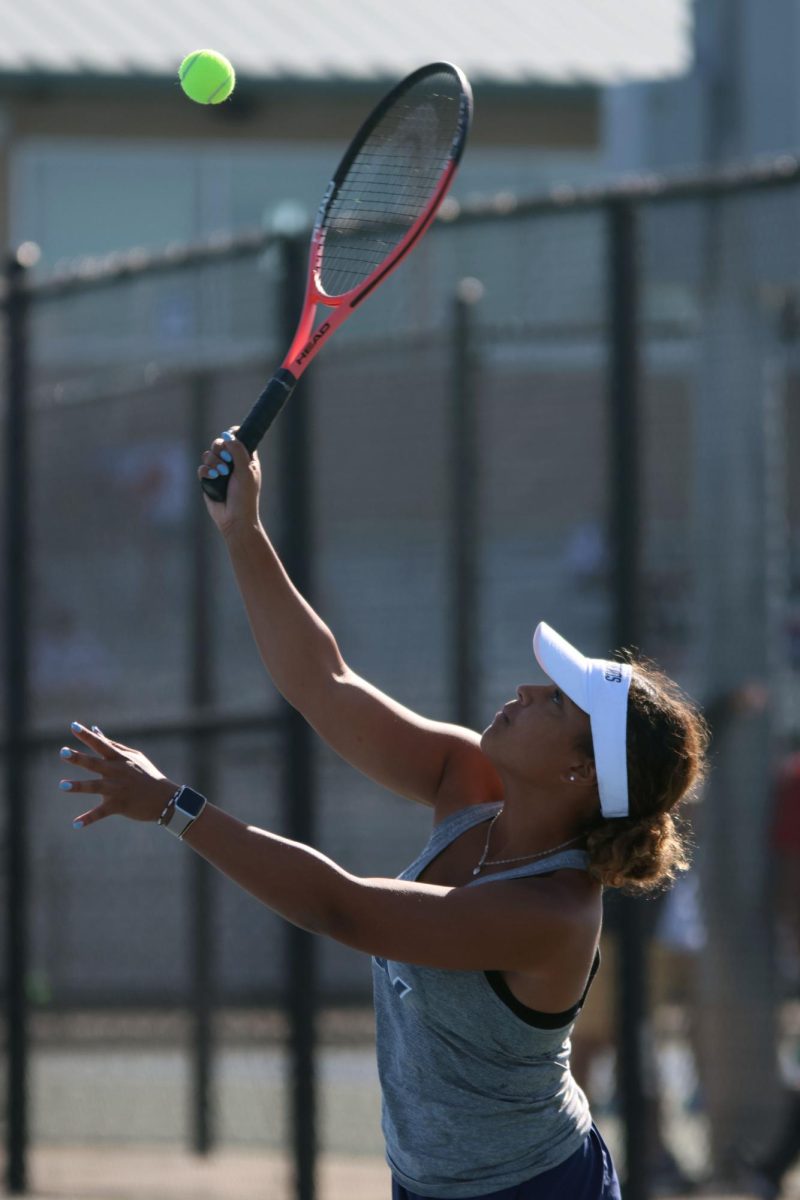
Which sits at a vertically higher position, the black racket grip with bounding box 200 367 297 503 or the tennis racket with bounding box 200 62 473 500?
the tennis racket with bounding box 200 62 473 500

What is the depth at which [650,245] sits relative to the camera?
5004mm

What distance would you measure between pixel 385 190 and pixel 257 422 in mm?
779

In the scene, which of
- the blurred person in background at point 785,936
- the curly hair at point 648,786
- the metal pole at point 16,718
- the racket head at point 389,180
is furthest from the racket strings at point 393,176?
the metal pole at point 16,718

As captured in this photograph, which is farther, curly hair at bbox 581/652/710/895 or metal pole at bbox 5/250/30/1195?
metal pole at bbox 5/250/30/1195

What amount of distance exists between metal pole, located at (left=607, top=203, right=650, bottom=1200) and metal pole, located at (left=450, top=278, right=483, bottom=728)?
4.24 feet

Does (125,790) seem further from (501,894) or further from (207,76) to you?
(207,76)

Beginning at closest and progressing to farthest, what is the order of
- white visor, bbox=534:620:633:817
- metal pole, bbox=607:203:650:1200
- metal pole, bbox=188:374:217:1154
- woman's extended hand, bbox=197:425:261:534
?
white visor, bbox=534:620:633:817
woman's extended hand, bbox=197:425:261:534
metal pole, bbox=607:203:650:1200
metal pole, bbox=188:374:217:1154

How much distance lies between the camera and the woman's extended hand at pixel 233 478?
3.16 m

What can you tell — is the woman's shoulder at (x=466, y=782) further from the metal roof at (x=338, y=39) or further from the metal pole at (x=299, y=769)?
the metal roof at (x=338, y=39)

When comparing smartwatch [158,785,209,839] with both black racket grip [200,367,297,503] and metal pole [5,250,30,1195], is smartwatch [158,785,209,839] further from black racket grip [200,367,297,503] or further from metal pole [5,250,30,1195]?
metal pole [5,250,30,1195]

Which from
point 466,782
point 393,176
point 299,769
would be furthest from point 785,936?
point 393,176

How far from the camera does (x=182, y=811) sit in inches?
107

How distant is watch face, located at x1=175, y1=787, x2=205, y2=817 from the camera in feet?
8.95

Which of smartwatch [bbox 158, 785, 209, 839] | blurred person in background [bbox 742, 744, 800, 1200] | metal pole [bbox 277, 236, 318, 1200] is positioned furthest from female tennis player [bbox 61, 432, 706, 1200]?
metal pole [bbox 277, 236, 318, 1200]
